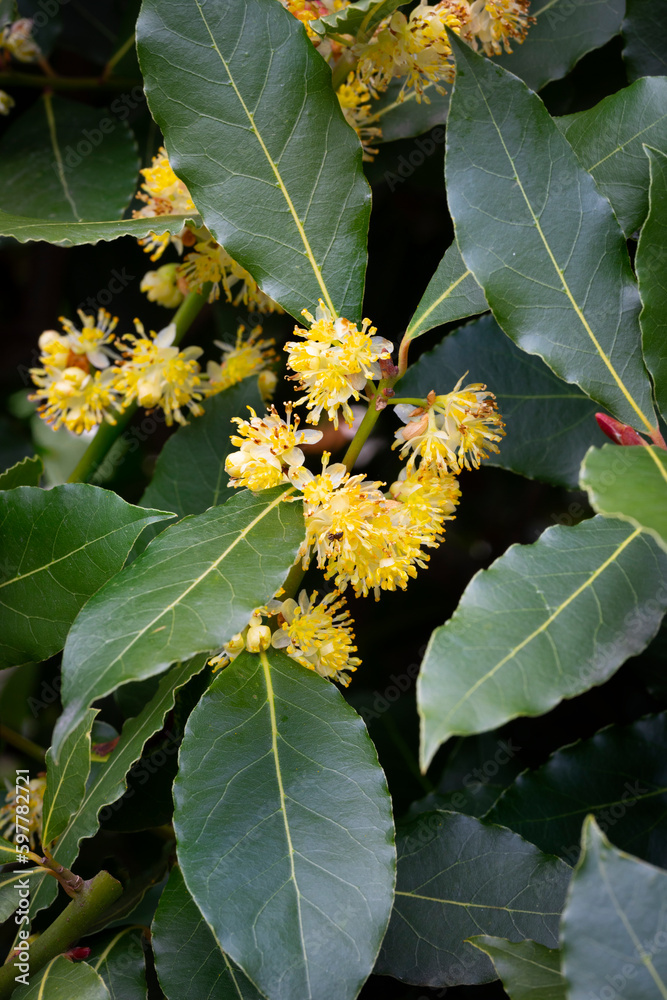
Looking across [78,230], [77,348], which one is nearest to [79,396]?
[77,348]

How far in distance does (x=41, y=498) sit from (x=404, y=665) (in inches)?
35.6

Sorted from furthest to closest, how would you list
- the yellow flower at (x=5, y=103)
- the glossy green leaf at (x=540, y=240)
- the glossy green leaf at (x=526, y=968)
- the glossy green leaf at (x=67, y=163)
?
the yellow flower at (x=5, y=103)
the glossy green leaf at (x=67, y=163)
the glossy green leaf at (x=540, y=240)
the glossy green leaf at (x=526, y=968)

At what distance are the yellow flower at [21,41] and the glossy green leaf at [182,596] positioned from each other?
1.07 m

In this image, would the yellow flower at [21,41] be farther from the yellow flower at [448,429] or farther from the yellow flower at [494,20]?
the yellow flower at [448,429]

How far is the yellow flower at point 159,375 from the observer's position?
44.1 inches

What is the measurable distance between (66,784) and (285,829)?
296 millimetres

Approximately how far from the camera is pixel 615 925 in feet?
1.93

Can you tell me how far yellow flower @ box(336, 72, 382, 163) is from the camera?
1040mm

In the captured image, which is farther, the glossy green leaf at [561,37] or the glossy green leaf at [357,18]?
the glossy green leaf at [561,37]

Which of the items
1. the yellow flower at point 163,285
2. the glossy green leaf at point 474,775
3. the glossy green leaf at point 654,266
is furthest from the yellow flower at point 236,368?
the glossy green leaf at point 474,775

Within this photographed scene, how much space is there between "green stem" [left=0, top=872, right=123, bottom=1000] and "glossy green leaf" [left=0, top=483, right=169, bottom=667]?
27cm

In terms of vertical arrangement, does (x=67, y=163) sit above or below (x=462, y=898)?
above

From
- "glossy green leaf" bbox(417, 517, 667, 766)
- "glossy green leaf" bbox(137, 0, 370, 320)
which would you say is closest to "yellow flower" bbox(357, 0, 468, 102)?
"glossy green leaf" bbox(137, 0, 370, 320)

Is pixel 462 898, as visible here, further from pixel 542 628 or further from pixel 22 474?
pixel 22 474
